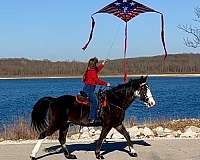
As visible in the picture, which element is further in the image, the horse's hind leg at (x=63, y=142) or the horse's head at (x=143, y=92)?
the horse's hind leg at (x=63, y=142)

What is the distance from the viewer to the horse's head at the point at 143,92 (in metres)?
11.4

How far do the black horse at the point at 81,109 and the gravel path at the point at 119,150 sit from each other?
0.34 m

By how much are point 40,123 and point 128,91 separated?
2.09m

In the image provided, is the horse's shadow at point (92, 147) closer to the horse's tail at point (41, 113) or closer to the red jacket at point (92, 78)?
the horse's tail at point (41, 113)

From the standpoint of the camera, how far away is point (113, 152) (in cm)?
1218

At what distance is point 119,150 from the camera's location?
1244 centimetres

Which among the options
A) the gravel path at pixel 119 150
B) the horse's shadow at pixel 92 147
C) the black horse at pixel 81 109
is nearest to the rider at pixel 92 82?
the black horse at pixel 81 109

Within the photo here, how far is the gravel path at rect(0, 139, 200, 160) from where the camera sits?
37.9ft

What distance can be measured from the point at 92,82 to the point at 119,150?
210 centimetres

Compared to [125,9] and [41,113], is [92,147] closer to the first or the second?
[41,113]

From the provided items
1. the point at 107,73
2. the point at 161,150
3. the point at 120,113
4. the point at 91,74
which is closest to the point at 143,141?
the point at 161,150

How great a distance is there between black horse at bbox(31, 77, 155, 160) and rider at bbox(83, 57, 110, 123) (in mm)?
150

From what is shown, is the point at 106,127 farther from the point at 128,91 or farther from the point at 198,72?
the point at 198,72

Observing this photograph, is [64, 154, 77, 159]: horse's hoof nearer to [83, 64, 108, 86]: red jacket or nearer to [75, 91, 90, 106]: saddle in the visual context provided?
[75, 91, 90, 106]: saddle
